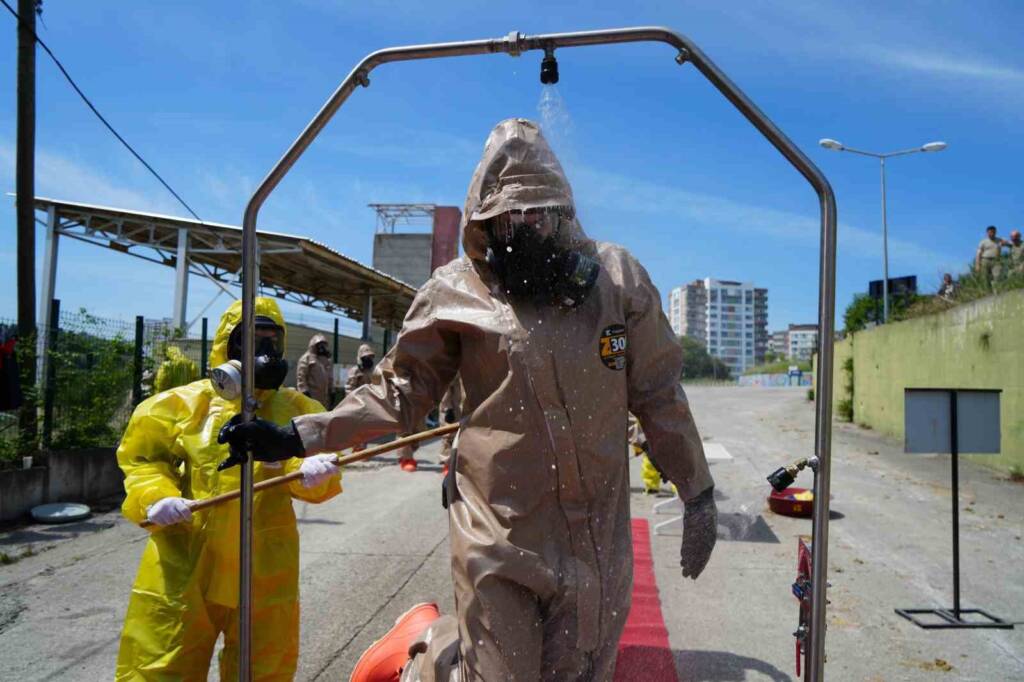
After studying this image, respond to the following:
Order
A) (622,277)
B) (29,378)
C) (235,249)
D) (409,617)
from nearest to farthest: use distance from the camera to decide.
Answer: (622,277) → (409,617) → (29,378) → (235,249)

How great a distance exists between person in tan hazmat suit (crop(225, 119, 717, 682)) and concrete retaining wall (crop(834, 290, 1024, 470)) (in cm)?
957

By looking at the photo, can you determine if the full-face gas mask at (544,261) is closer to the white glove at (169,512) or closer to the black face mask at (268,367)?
the black face mask at (268,367)

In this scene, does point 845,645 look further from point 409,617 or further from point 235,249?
point 235,249

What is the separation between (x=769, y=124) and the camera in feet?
7.80

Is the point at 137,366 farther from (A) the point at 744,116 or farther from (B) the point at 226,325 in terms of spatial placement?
(A) the point at 744,116

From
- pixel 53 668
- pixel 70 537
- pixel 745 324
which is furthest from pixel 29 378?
pixel 745 324

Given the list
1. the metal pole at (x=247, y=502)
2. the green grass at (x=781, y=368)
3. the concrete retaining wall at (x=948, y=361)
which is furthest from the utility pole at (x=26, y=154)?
the green grass at (x=781, y=368)

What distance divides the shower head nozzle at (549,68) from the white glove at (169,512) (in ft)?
6.25

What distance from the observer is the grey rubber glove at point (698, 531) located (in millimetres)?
2514

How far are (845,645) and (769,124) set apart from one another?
3.83 meters

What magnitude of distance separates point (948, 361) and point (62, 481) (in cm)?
1647

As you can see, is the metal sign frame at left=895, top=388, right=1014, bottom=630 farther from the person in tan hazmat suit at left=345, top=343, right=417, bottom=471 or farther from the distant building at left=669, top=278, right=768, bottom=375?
the distant building at left=669, top=278, right=768, bottom=375

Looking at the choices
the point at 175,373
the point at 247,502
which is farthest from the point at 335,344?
the point at 247,502

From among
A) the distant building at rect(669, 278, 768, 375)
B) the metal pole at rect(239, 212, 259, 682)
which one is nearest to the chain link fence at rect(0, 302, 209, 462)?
the metal pole at rect(239, 212, 259, 682)
